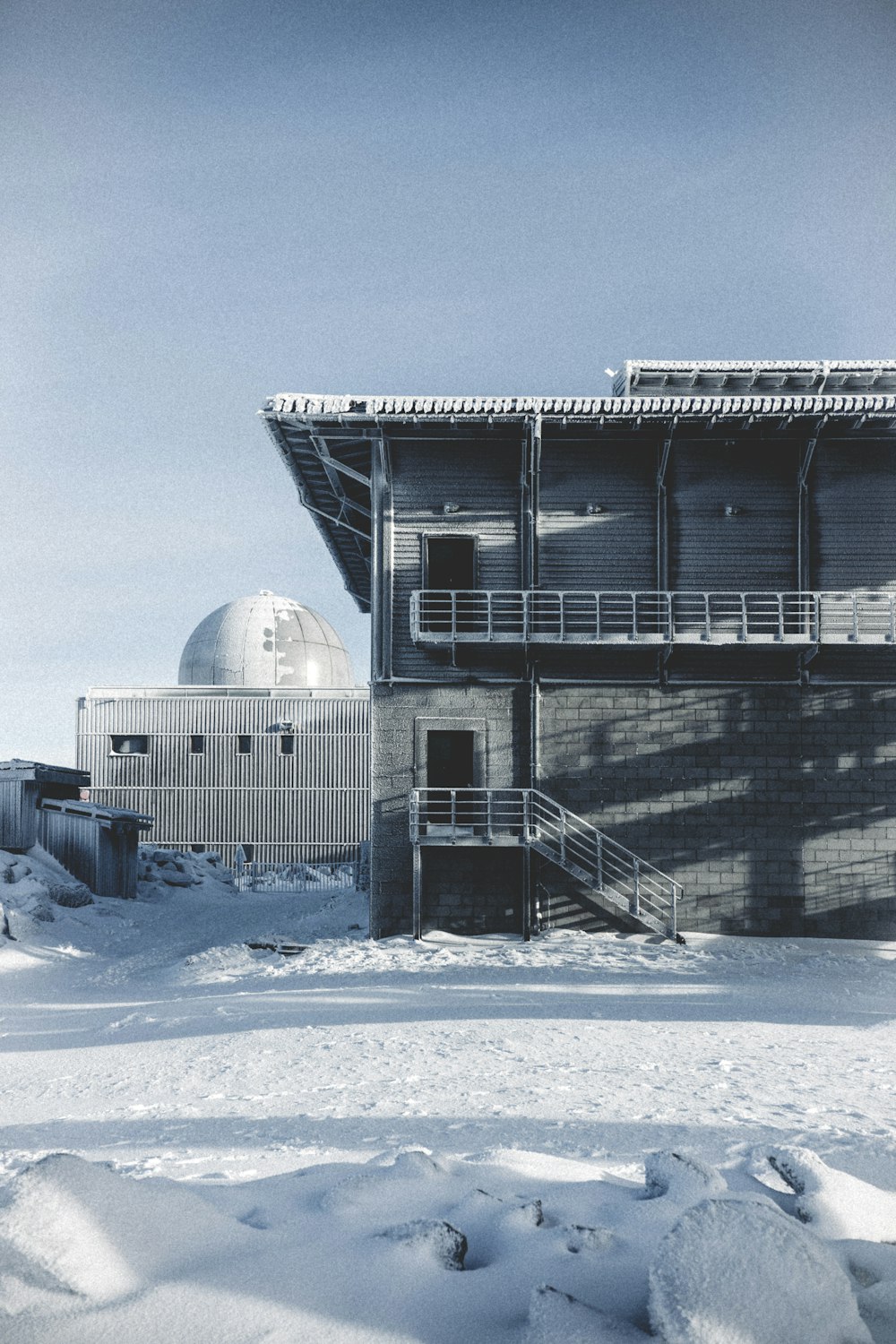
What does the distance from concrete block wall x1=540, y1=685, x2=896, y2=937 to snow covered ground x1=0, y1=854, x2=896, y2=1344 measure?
2.20 metres

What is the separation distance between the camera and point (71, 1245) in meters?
3.05

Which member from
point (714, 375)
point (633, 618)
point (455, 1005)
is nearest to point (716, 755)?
point (633, 618)

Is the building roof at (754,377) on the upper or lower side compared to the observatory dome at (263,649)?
upper

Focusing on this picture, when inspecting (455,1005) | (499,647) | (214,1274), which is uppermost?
(499,647)

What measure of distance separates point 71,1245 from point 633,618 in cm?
1533

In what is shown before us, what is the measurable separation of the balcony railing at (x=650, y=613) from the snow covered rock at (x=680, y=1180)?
44.2 feet

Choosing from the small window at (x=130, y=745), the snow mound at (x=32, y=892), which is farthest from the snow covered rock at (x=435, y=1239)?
the small window at (x=130, y=745)

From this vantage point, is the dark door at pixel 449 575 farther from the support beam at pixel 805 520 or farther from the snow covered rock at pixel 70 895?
the snow covered rock at pixel 70 895

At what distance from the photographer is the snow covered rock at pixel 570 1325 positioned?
2.74 meters

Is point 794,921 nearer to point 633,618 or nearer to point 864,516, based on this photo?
point 633,618

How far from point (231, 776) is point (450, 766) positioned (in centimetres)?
1976

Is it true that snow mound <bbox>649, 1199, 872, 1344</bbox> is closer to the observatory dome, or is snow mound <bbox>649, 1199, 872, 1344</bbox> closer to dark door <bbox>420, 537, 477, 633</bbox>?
dark door <bbox>420, 537, 477, 633</bbox>

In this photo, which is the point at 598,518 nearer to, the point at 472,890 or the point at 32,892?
the point at 472,890

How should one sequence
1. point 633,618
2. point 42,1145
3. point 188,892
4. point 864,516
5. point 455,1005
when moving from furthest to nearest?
point 188,892
point 864,516
point 633,618
point 455,1005
point 42,1145
